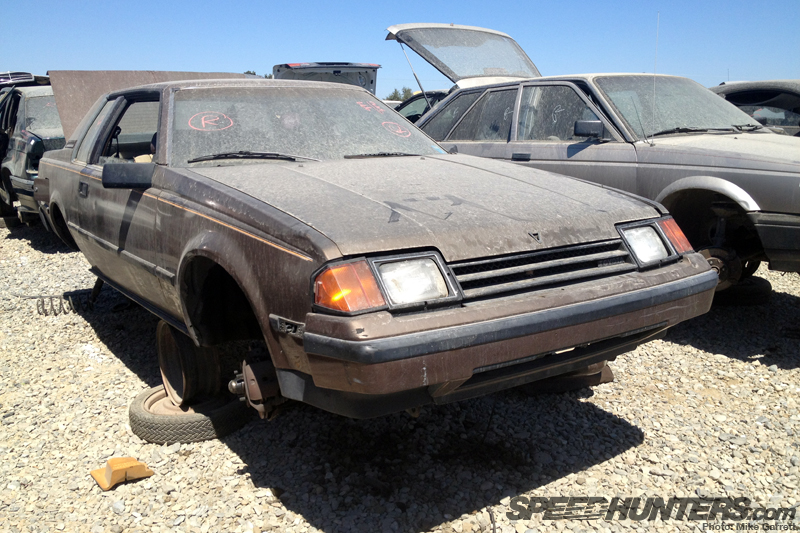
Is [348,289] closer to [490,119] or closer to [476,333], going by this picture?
[476,333]

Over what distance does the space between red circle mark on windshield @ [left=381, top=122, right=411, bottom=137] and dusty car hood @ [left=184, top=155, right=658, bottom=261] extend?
0.48 meters

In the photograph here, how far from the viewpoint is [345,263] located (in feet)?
7.06

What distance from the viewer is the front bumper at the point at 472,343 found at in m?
2.05

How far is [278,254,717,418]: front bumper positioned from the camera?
2.05 meters

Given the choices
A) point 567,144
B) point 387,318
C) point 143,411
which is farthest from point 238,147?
point 567,144

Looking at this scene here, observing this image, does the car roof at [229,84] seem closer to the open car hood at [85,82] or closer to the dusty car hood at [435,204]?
the dusty car hood at [435,204]

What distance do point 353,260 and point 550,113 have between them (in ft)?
12.5

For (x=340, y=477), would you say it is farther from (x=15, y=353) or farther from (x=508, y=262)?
(x=15, y=353)

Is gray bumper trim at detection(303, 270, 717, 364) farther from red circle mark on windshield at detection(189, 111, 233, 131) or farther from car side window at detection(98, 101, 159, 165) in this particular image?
car side window at detection(98, 101, 159, 165)

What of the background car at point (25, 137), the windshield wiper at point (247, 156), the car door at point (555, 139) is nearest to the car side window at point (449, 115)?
the car door at point (555, 139)

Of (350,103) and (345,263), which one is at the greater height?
(350,103)

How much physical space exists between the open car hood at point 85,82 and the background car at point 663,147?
108 inches

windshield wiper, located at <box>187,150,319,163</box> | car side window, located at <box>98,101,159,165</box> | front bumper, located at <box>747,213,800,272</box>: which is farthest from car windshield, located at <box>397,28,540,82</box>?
windshield wiper, located at <box>187,150,319,163</box>

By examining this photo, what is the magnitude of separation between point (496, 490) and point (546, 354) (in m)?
0.75
